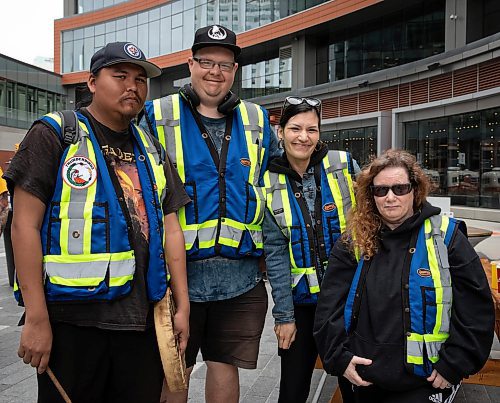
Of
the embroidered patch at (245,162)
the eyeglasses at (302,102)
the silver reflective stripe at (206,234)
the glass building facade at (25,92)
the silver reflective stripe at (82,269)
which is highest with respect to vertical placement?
the glass building facade at (25,92)

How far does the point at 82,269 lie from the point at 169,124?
106 cm

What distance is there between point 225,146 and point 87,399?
145 centimetres

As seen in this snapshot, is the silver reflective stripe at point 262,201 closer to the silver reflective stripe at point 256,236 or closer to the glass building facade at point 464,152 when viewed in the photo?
the silver reflective stripe at point 256,236

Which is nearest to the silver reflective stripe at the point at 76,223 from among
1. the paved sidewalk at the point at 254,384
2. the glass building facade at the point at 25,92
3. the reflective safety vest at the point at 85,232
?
the reflective safety vest at the point at 85,232

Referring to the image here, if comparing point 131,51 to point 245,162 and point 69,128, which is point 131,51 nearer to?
point 69,128

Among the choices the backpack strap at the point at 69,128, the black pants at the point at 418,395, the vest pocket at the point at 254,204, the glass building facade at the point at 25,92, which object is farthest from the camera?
the glass building facade at the point at 25,92

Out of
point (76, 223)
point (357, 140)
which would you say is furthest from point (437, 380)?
point (357, 140)

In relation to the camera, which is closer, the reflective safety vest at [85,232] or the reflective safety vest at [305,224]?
the reflective safety vest at [85,232]

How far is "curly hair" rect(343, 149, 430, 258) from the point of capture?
2635mm

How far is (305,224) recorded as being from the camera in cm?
293

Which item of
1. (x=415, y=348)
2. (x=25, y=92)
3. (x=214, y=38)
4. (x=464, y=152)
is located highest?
(x=25, y=92)

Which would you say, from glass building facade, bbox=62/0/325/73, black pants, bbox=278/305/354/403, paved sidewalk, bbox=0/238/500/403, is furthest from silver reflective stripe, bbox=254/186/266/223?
glass building facade, bbox=62/0/325/73

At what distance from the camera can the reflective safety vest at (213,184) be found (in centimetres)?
284

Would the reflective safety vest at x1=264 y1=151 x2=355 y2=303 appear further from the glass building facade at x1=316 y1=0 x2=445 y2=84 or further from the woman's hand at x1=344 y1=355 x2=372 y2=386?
the glass building facade at x1=316 y1=0 x2=445 y2=84
